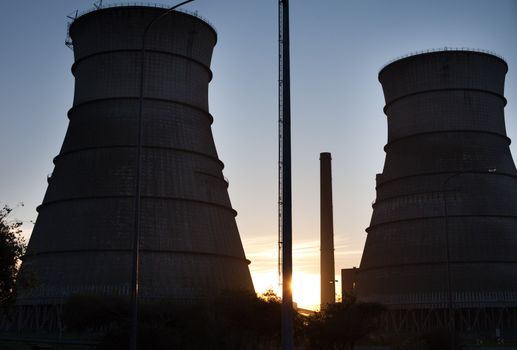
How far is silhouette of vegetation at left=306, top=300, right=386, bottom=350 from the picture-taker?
36.7 m

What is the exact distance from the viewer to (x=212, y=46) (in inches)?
2046

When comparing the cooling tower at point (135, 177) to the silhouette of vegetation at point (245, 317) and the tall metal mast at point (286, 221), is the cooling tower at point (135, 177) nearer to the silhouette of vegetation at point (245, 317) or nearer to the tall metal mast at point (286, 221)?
the silhouette of vegetation at point (245, 317)

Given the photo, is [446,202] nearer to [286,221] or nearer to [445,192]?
[445,192]

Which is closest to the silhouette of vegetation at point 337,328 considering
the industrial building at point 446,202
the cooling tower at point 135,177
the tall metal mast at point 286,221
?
the cooling tower at point 135,177

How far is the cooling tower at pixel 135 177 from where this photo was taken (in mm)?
43406

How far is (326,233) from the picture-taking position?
6756cm

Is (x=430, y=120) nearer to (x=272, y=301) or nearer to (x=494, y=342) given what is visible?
(x=494, y=342)

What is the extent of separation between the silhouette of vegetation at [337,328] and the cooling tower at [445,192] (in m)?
16.7

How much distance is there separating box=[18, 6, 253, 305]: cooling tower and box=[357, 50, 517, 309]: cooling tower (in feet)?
45.3

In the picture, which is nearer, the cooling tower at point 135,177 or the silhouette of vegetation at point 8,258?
the silhouette of vegetation at point 8,258

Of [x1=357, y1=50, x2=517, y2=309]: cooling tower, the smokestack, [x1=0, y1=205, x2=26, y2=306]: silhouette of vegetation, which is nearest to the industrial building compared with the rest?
[x1=357, y1=50, x2=517, y2=309]: cooling tower

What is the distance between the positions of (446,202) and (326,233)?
50.9 ft

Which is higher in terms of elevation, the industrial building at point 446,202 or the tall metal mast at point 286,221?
the industrial building at point 446,202

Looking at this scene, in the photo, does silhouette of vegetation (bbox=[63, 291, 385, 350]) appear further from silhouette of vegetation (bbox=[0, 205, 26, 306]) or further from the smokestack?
the smokestack
